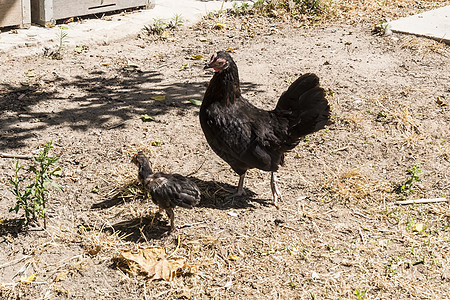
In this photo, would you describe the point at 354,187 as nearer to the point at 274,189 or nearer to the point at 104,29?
the point at 274,189

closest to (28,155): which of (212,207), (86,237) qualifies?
(86,237)

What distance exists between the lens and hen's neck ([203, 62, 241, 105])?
4383 mm

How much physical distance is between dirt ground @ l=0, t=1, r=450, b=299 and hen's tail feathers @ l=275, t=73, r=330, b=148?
0.71 m

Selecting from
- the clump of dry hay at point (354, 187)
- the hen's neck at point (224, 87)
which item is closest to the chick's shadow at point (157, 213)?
the clump of dry hay at point (354, 187)

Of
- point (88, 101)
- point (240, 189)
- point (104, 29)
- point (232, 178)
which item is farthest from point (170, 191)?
point (104, 29)

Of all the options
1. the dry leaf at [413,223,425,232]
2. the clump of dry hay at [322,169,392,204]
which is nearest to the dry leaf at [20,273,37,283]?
the clump of dry hay at [322,169,392,204]

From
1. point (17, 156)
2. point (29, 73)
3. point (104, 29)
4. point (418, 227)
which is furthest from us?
point (104, 29)

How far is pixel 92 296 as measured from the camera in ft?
11.6

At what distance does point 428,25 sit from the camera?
914 centimetres

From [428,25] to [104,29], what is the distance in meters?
5.65

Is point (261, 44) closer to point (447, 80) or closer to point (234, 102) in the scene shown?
point (447, 80)

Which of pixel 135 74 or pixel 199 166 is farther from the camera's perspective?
pixel 135 74

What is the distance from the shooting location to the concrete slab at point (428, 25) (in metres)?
8.70

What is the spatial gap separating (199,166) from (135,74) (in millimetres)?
2456
